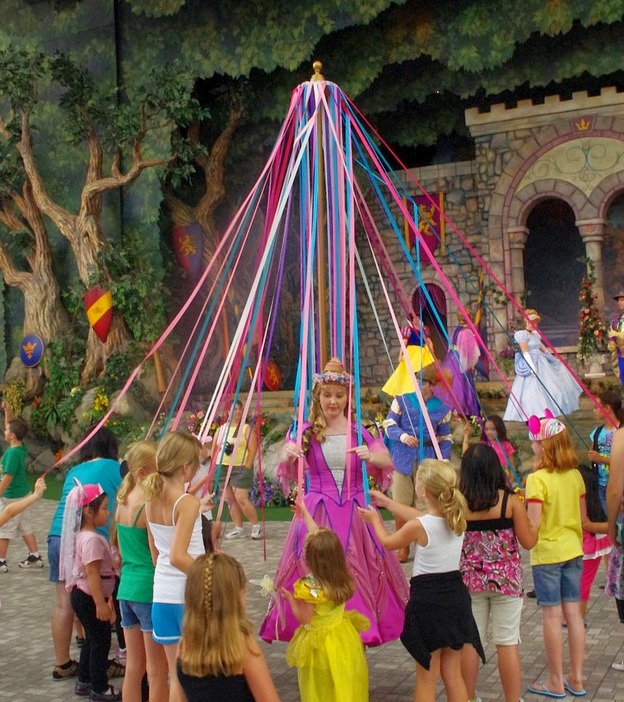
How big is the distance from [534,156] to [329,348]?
1083 centimetres

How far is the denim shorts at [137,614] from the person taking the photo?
396 centimetres

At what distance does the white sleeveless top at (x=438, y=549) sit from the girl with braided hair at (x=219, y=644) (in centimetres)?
119

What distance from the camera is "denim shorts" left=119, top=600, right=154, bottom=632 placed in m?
3.96

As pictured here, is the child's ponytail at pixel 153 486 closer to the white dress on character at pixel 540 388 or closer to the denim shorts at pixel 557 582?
the denim shorts at pixel 557 582

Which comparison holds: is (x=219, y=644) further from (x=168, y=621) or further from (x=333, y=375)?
(x=333, y=375)

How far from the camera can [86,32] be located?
16.7 meters

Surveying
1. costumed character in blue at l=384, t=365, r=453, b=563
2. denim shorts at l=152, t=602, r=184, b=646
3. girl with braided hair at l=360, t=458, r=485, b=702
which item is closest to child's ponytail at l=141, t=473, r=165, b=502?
denim shorts at l=152, t=602, r=184, b=646

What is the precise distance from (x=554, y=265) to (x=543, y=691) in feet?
44.3

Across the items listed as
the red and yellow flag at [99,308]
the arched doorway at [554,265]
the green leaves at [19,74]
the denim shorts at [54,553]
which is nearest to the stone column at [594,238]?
the arched doorway at [554,265]

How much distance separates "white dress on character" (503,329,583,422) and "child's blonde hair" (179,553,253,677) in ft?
29.9

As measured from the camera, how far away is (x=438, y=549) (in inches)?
149

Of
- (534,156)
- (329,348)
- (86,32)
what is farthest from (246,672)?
(86,32)

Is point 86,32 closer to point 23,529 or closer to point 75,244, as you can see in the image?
point 75,244

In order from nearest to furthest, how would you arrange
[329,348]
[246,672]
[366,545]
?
1. [246,672]
2. [366,545]
3. [329,348]
